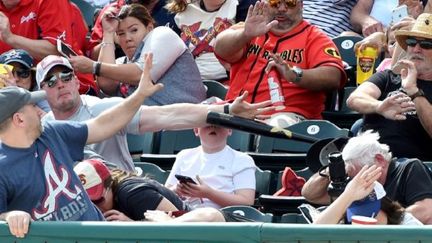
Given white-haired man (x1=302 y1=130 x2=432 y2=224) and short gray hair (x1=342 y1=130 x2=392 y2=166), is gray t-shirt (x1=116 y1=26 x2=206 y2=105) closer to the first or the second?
white-haired man (x1=302 y1=130 x2=432 y2=224)

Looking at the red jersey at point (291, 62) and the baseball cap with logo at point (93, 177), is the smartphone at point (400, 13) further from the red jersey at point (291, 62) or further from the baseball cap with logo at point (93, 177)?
the baseball cap with logo at point (93, 177)

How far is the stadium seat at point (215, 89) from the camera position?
9109 millimetres

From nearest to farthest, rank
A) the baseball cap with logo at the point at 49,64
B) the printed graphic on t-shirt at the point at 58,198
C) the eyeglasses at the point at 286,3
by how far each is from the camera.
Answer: the printed graphic on t-shirt at the point at 58,198 < the baseball cap with logo at the point at 49,64 < the eyeglasses at the point at 286,3

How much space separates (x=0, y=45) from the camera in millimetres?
9844

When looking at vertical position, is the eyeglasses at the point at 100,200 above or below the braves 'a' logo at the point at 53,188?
below

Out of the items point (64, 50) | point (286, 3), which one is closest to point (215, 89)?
point (286, 3)

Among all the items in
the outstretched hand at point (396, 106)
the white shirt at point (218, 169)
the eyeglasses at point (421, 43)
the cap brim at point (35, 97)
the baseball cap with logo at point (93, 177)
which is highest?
the cap brim at point (35, 97)

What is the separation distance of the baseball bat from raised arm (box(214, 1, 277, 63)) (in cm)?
102

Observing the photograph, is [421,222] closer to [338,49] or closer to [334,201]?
[334,201]

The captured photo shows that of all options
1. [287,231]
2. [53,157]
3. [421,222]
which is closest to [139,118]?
[53,157]

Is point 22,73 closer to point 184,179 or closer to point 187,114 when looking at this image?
point 187,114

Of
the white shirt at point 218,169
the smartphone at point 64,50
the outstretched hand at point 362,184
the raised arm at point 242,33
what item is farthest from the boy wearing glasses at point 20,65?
the outstretched hand at point 362,184

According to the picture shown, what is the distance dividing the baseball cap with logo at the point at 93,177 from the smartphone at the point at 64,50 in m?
2.74

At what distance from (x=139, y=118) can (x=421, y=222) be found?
1.91m
